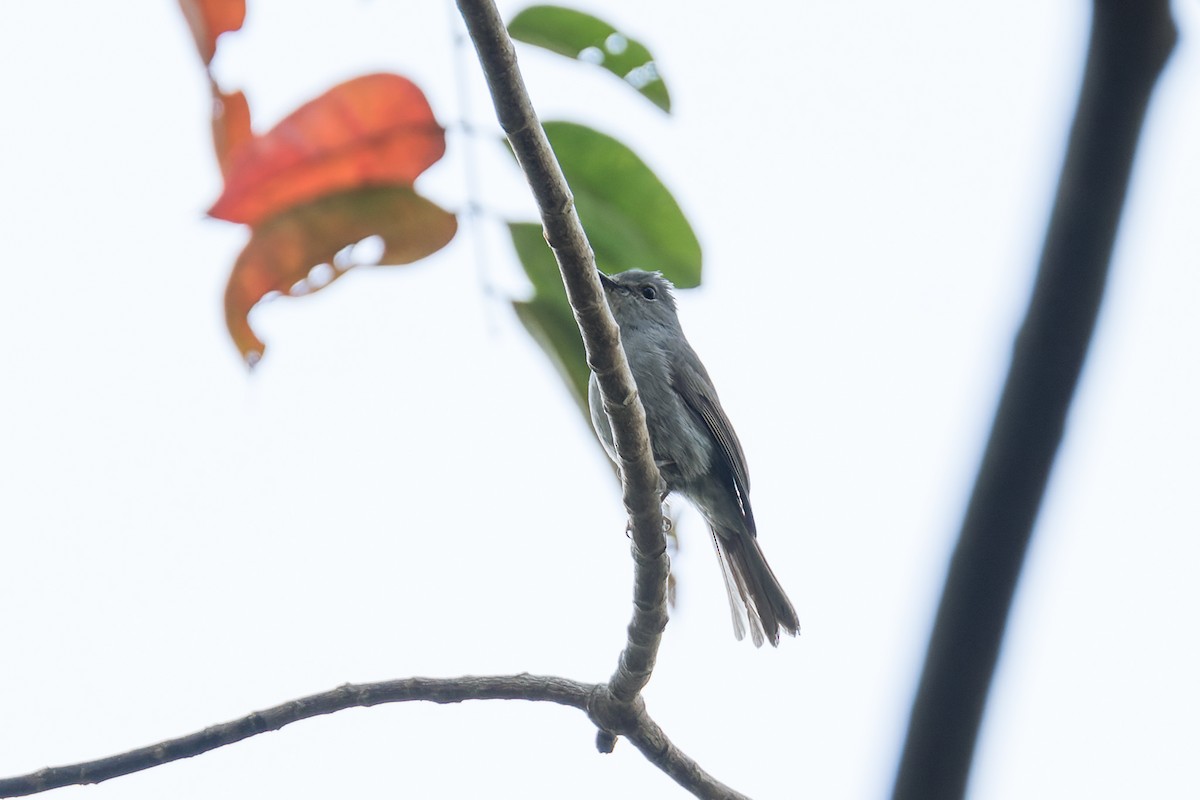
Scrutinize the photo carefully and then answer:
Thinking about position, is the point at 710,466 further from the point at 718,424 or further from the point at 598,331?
the point at 598,331

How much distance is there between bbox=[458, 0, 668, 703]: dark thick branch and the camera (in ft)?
6.70

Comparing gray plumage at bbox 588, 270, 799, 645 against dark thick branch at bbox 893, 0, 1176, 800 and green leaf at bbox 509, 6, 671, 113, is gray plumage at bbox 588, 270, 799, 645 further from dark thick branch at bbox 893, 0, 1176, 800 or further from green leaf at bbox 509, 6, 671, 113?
dark thick branch at bbox 893, 0, 1176, 800

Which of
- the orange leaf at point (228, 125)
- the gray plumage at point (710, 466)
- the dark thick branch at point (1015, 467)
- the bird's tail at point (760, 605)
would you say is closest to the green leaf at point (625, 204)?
the orange leaf at point (228, 125)

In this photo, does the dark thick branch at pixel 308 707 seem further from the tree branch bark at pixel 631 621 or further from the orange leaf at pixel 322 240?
the orange leaf at pixel 322 240

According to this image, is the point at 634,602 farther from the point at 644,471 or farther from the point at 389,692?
the point at 389,692

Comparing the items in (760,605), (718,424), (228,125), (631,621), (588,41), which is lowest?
(760,605)

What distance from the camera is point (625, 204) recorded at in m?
2.66

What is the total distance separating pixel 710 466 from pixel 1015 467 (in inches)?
187

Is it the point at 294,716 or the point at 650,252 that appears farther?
the point at 294,716

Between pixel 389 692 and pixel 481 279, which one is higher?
pixel 481 279

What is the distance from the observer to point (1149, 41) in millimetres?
867

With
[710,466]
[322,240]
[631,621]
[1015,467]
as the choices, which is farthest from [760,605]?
[1015,467]

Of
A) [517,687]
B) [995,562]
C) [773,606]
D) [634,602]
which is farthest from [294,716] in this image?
[773,606]

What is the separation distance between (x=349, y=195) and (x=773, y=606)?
375 cm
